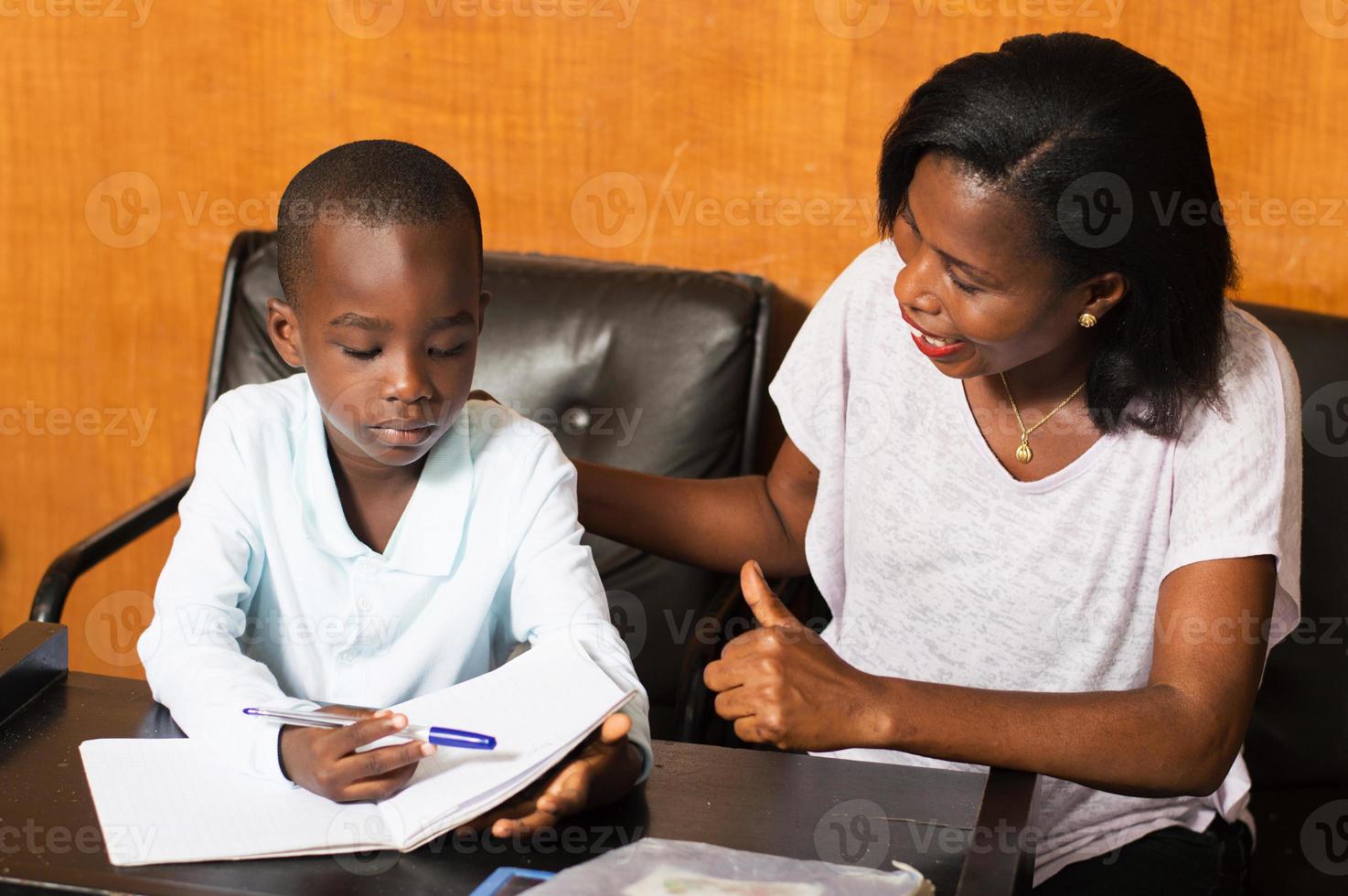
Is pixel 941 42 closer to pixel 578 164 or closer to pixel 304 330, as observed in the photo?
pixel 578 164

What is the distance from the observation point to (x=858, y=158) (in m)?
2.30

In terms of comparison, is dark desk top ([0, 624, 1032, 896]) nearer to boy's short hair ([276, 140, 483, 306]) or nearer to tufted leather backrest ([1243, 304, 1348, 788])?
boy's short hair ([276, 140, 483, 306])

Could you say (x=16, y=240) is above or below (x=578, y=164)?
below

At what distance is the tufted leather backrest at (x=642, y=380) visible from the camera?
87.0 inches

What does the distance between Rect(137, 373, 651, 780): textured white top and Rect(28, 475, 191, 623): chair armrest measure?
0.58m

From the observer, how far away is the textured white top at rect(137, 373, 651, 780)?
1413 millimetres

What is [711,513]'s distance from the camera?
6.16ft

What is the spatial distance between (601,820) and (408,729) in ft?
0.60

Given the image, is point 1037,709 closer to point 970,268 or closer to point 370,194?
point 970,268

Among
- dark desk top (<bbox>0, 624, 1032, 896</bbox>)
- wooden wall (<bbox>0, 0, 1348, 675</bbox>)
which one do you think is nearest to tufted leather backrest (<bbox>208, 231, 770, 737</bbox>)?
wooden wall (<bbox>0, 0, 1348, 675</bbox>)

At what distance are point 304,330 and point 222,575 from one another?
0.85 feet

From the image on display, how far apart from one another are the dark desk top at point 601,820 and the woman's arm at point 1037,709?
0.04 meters

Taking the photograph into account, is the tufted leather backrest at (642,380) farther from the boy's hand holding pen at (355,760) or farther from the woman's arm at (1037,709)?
the boy's hand holding pen at (355,760)

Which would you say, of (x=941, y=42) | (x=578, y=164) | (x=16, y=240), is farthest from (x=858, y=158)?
(x=16, y=240)
